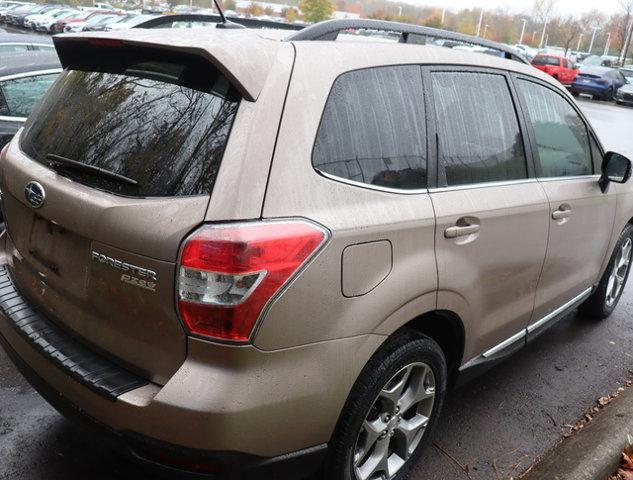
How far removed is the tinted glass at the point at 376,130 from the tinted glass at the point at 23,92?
12.2 feet

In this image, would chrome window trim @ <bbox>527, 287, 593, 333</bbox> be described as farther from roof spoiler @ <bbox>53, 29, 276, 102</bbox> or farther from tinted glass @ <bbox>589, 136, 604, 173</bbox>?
roof spoiler @ <bbox>53, 29, 276, 102</bbox>

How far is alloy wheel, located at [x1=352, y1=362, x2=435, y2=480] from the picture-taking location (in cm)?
243

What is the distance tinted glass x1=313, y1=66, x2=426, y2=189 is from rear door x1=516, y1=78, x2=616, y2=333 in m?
1.03

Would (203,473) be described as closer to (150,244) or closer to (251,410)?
(251,410)

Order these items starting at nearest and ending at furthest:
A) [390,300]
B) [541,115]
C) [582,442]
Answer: [390,300] < [582,442] < [541,115]

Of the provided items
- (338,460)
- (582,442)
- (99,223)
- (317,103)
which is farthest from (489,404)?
(99,223)

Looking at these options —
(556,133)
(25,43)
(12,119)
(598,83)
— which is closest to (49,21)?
(598,83)

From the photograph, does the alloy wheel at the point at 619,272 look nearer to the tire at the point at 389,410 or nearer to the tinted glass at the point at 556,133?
the tinted glass at the point at 556,133

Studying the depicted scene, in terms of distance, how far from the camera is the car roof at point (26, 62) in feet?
17.1

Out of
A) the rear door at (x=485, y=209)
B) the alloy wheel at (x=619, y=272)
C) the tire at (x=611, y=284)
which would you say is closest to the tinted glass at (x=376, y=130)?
the rear door at (x=485, y=209)

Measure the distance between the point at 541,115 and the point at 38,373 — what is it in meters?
2.75

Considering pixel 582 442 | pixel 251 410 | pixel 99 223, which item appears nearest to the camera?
pixel 251 410

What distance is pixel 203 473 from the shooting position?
1981 millimetres

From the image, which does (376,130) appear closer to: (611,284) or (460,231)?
(460,231)
